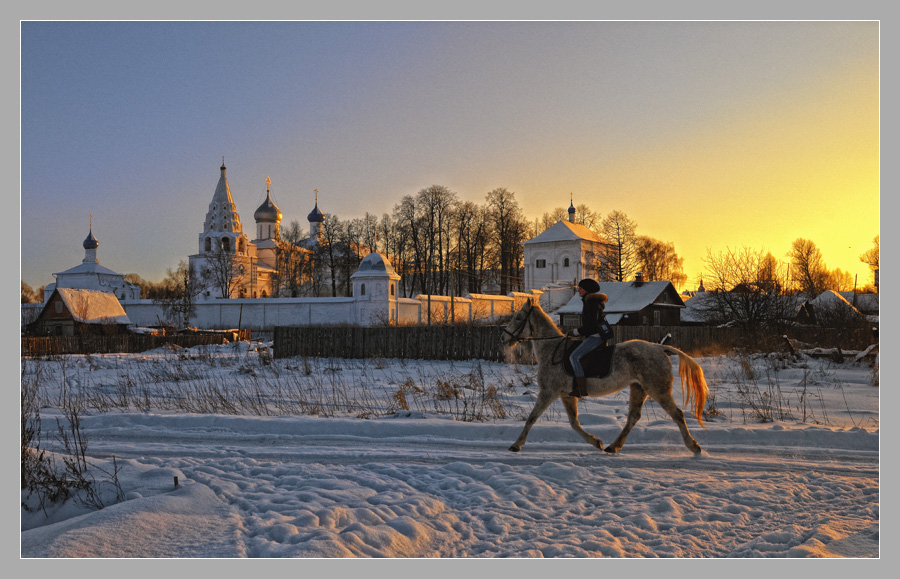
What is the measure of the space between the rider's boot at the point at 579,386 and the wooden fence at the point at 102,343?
20.2 m

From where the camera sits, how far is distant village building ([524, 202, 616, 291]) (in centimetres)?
6209

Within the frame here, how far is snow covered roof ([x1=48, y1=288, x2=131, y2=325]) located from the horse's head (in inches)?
1460

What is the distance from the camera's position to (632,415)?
23.9 ft

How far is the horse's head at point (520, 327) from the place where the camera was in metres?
7.30

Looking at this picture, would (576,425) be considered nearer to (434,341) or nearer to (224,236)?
(434,341)

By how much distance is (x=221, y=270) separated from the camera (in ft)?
210

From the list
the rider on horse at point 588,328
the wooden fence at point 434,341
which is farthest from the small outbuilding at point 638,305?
the rider on horse at point 588,328

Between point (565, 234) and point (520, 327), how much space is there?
57751 mm

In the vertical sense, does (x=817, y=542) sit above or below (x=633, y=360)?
below

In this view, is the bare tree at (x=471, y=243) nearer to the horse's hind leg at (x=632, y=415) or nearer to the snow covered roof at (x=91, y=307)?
the snow covered roof at (x=91, y=307)

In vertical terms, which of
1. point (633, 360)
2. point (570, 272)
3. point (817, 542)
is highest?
point (570, 272)

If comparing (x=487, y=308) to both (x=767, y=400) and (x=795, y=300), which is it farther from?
(x=767, y=400)

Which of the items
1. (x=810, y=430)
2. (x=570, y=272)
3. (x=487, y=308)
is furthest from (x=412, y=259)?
(x=810, y=430)

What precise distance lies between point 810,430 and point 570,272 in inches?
2212
